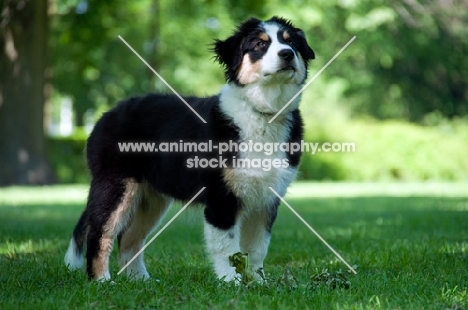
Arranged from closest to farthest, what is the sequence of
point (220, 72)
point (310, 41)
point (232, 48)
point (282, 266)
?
point (232, 48) < point (282, 266) < point (310, 41) < point (220, 72)

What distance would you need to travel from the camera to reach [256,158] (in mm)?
5113

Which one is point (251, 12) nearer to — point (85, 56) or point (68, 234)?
point (85, 56)

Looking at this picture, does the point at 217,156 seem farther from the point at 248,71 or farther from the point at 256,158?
the point at 248,71

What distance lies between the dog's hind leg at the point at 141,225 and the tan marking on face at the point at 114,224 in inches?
6.6

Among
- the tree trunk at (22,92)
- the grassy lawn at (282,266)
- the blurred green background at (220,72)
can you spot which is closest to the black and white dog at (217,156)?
the grassy lawn at (282,266)

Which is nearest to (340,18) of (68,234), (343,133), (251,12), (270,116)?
(343,133)

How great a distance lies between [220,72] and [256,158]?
77.0 feet

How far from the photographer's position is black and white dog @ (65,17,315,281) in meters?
5.08

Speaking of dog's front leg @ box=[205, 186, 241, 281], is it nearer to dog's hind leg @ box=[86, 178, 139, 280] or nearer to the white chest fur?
the white chest fur

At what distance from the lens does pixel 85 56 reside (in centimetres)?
2077

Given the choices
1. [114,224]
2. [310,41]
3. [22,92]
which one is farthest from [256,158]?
[310,41]

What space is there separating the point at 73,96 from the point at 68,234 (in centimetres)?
1993

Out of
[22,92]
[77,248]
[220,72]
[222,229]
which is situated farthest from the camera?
[220,72]

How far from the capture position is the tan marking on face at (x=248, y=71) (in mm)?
5320
